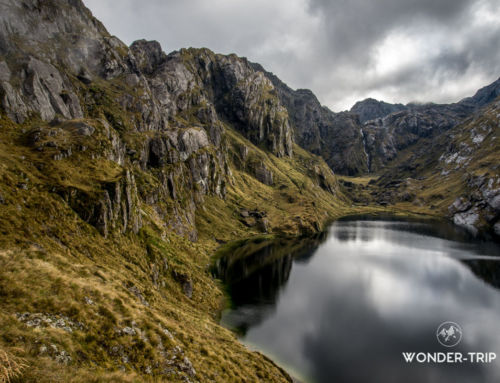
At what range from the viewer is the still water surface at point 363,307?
47.2 meters

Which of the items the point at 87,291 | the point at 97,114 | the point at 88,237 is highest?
the point at 97,114

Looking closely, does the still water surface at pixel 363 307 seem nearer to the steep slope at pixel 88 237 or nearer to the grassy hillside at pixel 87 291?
the steep slope at pixel 88 237

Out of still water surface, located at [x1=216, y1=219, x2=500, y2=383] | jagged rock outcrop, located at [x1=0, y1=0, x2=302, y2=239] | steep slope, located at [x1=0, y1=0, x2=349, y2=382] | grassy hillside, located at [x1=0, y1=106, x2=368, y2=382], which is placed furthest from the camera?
jagged rock outcrop, located at [x1=0, y1=0, x2=302, y2=239]

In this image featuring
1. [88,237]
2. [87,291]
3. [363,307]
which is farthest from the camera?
[363,307]

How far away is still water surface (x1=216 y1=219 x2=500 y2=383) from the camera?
155 feet

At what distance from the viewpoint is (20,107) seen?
230 feet

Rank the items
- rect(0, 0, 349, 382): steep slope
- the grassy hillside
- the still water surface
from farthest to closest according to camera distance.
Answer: the still water surface < rect(0, 0, 349, 382): steep slope < the grassy hillside

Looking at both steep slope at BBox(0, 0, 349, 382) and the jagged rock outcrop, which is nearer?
steep slope at BBox(0, 0, 349, 382)

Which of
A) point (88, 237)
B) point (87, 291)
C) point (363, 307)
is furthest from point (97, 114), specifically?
point (363, 307)

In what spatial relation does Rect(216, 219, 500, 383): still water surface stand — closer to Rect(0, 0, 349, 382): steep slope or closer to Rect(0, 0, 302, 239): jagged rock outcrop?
Rect(0, 0, 349, 382): steep slope

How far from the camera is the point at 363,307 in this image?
6962 centimetres

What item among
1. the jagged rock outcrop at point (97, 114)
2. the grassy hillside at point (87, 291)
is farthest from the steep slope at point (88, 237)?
the jagged rock outcrop at point (97, 114)

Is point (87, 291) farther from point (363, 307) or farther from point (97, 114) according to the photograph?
point (97, 114)

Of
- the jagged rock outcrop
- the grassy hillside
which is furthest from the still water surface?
the jagged rock outcrop
